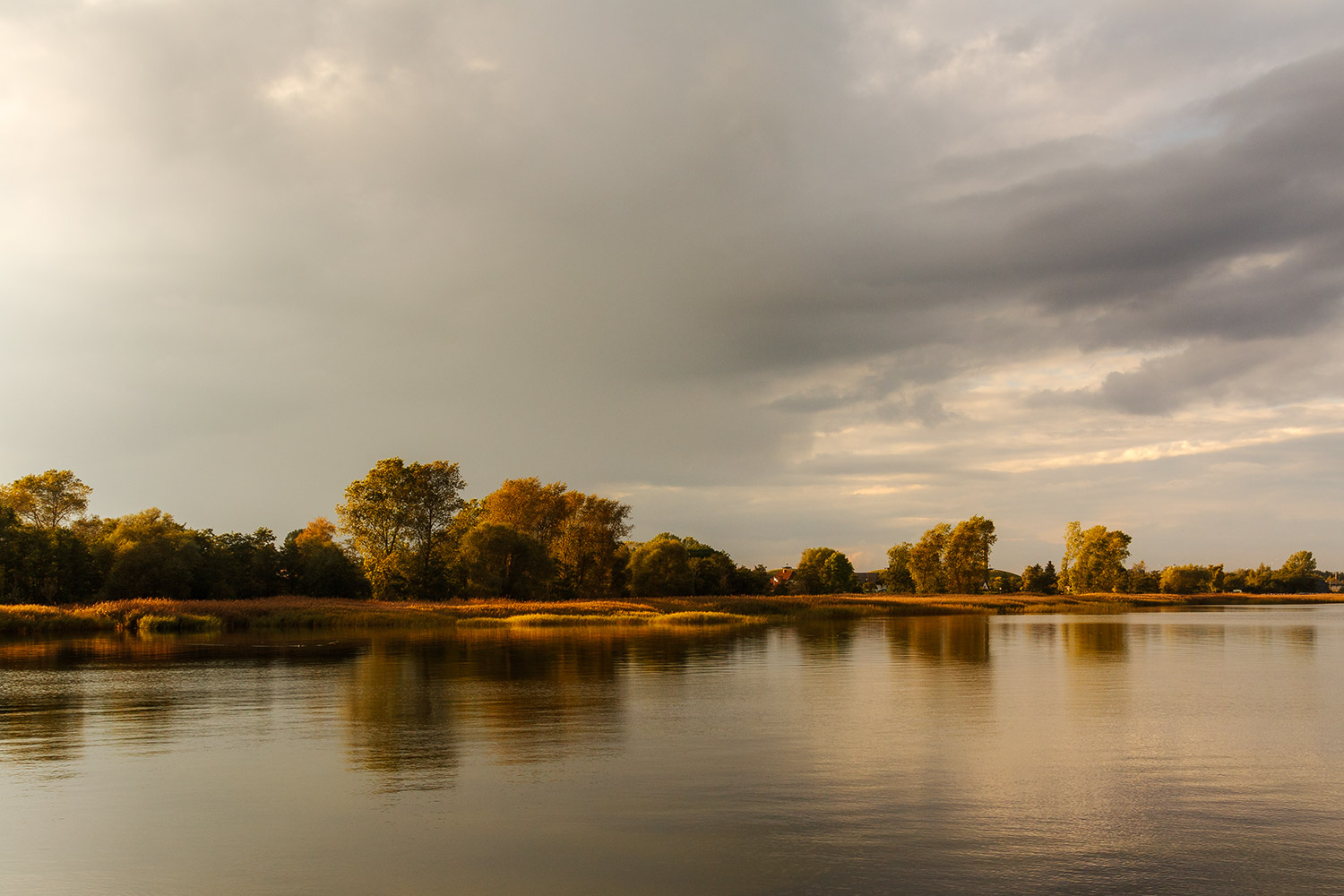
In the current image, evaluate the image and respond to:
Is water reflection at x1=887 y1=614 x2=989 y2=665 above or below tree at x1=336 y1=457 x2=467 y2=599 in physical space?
below

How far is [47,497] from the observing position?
91.4 meters

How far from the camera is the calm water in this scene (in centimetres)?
987

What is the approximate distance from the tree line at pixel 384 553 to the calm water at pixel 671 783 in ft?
166

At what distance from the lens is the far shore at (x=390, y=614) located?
2343 inches

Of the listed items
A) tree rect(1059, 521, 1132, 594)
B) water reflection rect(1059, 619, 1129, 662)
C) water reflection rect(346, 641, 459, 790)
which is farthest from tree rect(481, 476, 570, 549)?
tree rect(1059, 521, 1132, 594)

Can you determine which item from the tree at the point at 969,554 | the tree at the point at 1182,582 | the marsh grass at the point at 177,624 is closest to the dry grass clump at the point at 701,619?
the marsh grass at the point at 177,624

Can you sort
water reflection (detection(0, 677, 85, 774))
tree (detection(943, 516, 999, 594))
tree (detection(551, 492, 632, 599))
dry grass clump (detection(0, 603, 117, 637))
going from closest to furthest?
water reflection (detection(0, 677, 85, 774)), dry grass clump (detection(0, 603, 117, 637)), tree (detection(551, 492, 632, 599)), tree (detection(943, 516, 999, 594))

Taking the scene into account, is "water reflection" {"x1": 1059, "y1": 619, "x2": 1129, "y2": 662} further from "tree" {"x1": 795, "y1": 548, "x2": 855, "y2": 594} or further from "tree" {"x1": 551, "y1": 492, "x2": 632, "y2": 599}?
"tree" {"x1": 795, "y1": 548, "x2": 855, "y2": 594}

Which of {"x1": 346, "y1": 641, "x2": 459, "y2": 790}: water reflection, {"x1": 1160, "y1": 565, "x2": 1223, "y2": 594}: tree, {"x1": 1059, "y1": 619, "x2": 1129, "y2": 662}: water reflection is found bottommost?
{"x1": 1160, "y1": 565, "x2": 1223, "y2": 594}: tree

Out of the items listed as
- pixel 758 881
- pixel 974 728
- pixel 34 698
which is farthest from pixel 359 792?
pixel 34 698

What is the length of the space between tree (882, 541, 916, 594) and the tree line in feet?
195

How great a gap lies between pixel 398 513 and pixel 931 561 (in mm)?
100376

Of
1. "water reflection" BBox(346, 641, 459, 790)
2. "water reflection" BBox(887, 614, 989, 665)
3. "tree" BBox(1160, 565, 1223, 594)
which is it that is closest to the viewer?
"water reflection" BBox(346, 641, 459, 790)

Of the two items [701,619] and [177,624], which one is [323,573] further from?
[701,619]
